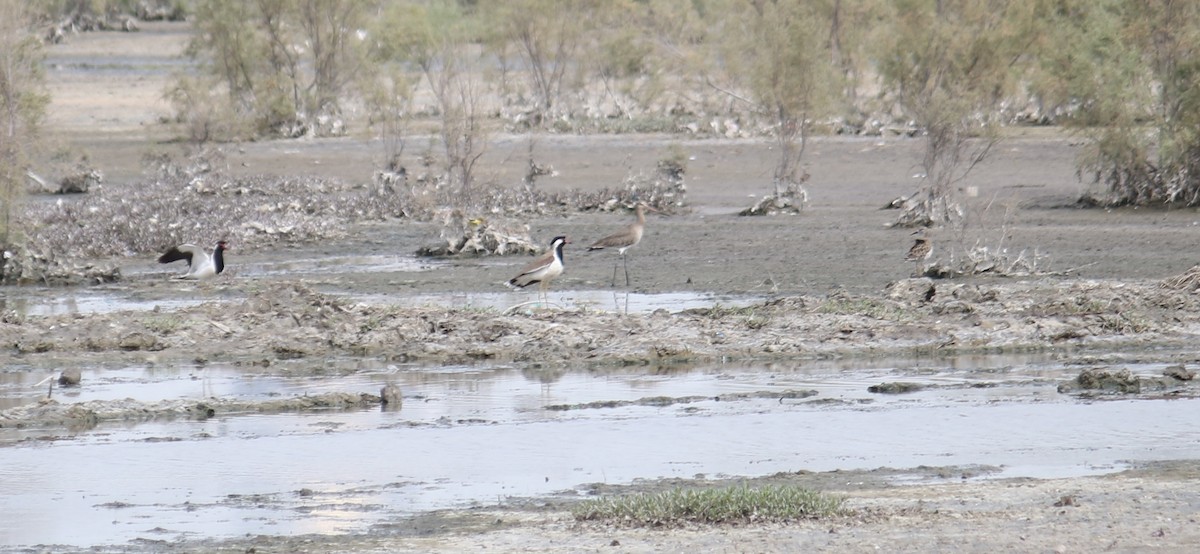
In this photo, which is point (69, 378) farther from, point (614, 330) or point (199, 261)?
point (199, 261)

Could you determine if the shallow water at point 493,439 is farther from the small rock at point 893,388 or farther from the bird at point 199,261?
the bird at point 199,261

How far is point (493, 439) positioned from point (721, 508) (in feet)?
9.88

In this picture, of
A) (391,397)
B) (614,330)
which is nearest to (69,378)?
(391,397)

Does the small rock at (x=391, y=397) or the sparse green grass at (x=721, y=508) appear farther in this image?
the small rock at (x=391, y=397)

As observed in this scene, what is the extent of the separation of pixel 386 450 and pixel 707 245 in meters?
11.0

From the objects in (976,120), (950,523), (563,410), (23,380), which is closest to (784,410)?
(563,410)

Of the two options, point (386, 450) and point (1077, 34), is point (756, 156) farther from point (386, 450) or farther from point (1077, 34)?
point (386, 450)

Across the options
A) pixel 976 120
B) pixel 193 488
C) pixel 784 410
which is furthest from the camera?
pixel 976 120

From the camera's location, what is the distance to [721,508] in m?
7.35

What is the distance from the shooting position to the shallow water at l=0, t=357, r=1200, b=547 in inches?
330

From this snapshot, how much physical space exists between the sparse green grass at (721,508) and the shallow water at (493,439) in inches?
42.1

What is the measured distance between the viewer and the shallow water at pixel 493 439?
8.38m

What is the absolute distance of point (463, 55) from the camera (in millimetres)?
23453

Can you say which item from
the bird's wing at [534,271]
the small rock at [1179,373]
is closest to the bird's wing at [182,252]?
the bird's wing at [534,271]
